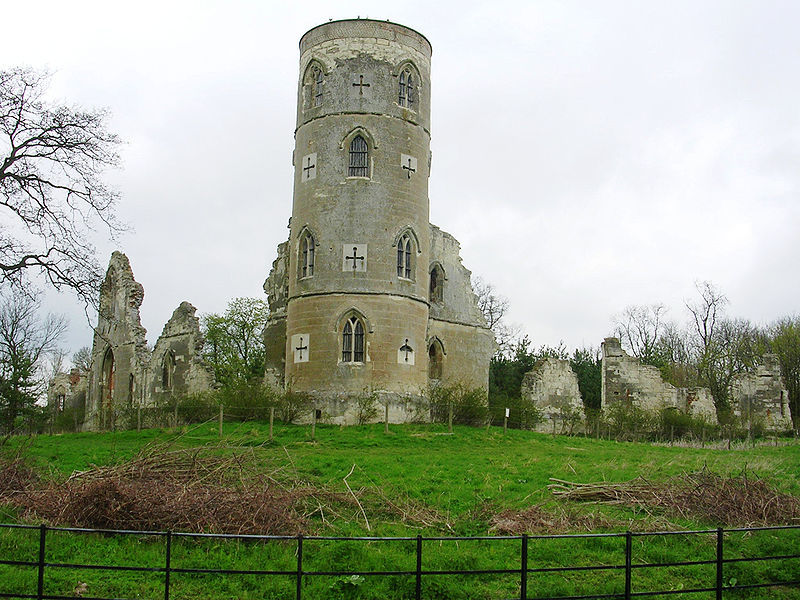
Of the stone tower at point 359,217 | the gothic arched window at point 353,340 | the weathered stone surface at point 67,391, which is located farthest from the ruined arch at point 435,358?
the weathered stone surface at point 67,391

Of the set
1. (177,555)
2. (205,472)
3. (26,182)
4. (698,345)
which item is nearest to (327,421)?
(26,182)

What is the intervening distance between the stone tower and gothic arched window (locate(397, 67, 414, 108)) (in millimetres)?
37

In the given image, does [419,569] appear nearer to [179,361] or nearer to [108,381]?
[179,361]

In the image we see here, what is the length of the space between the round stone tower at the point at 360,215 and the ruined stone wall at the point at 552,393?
18.6ft

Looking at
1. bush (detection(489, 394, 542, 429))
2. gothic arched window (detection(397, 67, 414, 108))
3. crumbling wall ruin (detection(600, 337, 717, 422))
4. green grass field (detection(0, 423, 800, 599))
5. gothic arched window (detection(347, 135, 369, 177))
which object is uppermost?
gothic arched window (detection(397, 67, 414, 108))

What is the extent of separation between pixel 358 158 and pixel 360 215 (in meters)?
2.22

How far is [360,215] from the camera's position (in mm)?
33312

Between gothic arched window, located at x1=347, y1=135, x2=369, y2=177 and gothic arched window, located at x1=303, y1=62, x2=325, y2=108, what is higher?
gothic arched window, located at x1=303, y1=62, x2=325, y2=108

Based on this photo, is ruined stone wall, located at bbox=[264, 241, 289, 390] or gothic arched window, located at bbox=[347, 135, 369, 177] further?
ruined stone wall, located at bbox=[264, 241, 289, 390]

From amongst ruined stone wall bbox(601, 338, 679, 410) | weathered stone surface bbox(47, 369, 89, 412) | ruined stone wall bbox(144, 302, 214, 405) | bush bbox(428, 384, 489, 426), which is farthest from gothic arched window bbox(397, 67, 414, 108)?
weathered stone surface bbox(47, 369, 89, 412)

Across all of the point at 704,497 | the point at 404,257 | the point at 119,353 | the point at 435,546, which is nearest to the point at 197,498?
the point at 435,546

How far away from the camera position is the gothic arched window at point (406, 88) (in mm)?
34969

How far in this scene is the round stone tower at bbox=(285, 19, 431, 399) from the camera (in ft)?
108

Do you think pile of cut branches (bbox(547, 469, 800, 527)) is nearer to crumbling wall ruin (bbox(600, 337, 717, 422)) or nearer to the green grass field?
the green grass field
